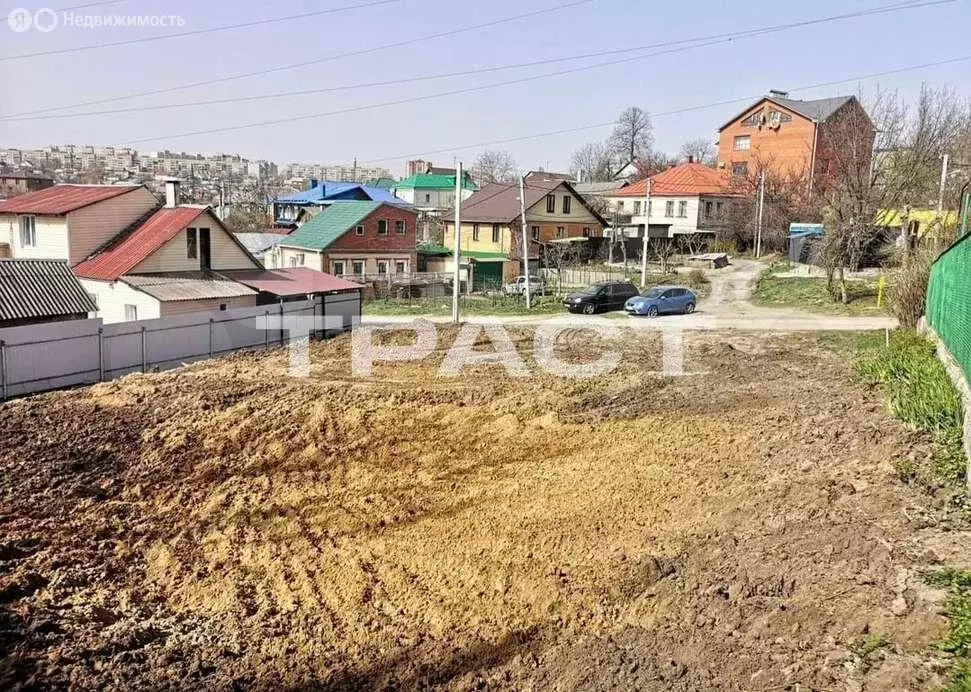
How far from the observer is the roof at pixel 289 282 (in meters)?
27.9

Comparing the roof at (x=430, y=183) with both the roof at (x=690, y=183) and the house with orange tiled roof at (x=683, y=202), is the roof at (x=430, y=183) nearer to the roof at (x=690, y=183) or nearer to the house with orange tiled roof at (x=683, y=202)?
the house with orange tiled roof at (x=683, y=202)

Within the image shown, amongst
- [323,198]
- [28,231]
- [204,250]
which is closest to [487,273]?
[204,250]

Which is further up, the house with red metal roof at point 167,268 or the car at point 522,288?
the house with red metal roof at point 167,268

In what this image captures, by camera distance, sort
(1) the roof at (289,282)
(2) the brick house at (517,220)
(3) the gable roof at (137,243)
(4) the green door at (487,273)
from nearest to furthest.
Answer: (3) the gable roof at (137,243), (1) the roof at (289,282), (4) the green door at (487,273), (2) the brick house at (517,220)

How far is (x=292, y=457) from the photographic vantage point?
12.7 metres

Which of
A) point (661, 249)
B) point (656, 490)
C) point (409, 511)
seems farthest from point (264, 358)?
point (661, 249)

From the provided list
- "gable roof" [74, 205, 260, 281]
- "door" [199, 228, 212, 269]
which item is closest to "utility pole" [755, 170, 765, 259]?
"gable roof" [74, 205, 260, 281]

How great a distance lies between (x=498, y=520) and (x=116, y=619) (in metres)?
4.34

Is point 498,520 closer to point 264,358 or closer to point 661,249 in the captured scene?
point 264,358

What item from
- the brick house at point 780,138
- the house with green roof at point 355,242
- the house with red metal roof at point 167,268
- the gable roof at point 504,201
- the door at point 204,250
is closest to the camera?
the house with red metal roof at point 167,268

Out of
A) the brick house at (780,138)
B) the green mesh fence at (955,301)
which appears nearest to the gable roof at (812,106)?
the brick house at (780,138)

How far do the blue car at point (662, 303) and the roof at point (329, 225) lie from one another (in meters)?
18.2

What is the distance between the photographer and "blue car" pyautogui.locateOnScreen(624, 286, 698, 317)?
28938 millimetres

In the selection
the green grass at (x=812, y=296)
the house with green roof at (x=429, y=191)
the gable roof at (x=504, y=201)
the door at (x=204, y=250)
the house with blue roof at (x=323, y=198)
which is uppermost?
the house with green roof at (x=429, y=191)
